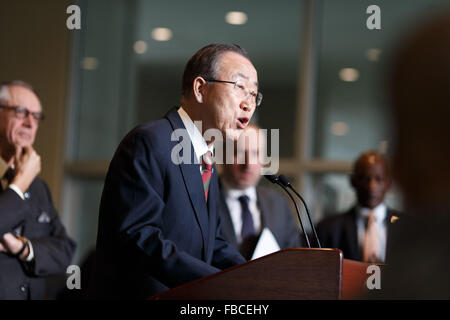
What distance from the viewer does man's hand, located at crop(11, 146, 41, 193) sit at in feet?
10.3

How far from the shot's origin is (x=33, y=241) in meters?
3.19

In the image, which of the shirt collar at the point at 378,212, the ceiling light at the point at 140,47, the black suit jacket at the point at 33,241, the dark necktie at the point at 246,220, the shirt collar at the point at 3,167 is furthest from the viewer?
the ceiling light at the point at 140,47

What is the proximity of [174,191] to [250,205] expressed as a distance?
192cm

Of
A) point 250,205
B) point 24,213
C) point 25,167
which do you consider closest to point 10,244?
point 24,213

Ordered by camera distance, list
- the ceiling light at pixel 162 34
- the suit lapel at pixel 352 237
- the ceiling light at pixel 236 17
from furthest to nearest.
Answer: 1. the ceiling light at pixel 162 34
2. the ceiling light at pixel 236 17
3. the suit lapel at pixel 352 237

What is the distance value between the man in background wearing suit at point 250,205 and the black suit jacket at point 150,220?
1570 mm

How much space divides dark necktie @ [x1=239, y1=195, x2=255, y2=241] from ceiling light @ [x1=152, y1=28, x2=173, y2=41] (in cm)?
378

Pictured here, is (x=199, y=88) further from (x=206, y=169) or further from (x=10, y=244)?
(x=10, y=244)

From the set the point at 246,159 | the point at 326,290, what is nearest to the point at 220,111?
the point at 326,290

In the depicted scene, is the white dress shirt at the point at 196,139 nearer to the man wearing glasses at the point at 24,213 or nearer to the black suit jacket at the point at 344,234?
the man wearing glasses at the point at 24,213

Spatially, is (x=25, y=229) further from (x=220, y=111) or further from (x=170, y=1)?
(x=170, y=1)

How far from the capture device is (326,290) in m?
1.79

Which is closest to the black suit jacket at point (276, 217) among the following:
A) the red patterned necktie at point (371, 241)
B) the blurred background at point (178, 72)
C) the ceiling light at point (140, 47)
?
the red patterned necktie at point (371, 241)

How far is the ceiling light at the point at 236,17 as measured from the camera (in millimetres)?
7094
